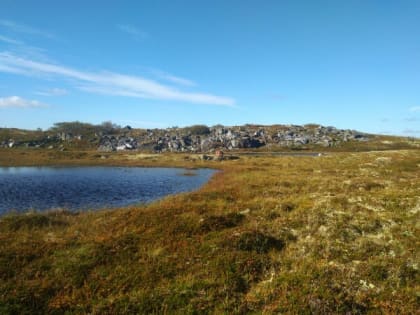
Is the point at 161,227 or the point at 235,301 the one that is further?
the point at 161,227

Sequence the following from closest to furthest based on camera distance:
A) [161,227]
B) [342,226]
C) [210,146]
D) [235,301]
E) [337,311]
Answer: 1. [337,311]
2. [235,301]
3. [342,226]
4. [161,227]
5. [210,146]

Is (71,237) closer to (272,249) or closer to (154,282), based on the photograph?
(154,282)

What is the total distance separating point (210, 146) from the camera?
19675 centimetres

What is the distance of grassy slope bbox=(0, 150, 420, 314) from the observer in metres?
10.2

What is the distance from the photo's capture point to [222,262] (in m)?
13.1

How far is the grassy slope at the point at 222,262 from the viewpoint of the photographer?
Answer: 33.4 ft

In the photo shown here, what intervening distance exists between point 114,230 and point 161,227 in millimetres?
3347

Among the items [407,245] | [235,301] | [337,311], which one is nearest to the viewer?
[337,311]

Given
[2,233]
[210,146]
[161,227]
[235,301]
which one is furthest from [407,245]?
[210,146]

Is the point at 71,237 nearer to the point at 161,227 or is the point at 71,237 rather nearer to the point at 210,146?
the point at 161,227

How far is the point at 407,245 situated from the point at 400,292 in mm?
4588

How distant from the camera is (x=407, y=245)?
14102 millimetres

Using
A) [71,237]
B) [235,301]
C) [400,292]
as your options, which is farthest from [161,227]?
[400,292]

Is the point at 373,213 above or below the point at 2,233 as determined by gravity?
above
